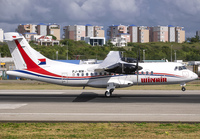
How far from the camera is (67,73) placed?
1307 inches

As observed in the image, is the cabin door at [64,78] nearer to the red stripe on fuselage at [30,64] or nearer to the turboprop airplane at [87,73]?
the turboprop airplane at [87,73]

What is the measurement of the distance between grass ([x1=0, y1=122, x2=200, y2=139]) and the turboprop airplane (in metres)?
14.9

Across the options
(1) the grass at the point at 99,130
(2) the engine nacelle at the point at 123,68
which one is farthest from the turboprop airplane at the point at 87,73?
(1) the grass at the point at 99,130

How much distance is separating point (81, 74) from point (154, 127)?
17.1 m

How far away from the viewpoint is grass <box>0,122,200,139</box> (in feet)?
50.1

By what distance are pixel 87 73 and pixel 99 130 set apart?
17.0 m

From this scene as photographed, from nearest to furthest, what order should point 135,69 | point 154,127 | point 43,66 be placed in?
point 154,127 → point 135,69 → point 43,66

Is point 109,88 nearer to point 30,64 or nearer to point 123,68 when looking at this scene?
point 123,68

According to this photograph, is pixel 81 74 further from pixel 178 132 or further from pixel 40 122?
pixel 178 132

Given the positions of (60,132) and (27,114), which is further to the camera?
(27,114)

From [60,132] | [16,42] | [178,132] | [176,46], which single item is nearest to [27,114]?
[60,132]

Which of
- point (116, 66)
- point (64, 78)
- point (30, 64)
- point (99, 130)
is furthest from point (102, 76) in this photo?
point (99, 130)

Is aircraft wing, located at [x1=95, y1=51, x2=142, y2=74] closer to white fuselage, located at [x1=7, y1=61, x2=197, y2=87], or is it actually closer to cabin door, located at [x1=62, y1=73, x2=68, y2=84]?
white fuselage, located at [x1=7, y1=61, x2=197, y2=87]

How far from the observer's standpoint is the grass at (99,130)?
50.1 feet
